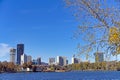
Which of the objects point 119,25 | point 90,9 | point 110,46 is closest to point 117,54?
point 110,46

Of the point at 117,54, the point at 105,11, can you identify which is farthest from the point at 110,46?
the point at 105,11

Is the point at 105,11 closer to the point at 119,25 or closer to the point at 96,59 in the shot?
the point at 119,25

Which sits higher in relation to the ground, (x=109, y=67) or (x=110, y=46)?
(x=110, y=46)

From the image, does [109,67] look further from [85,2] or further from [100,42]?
[85,2]

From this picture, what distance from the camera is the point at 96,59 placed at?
13109 millimetres

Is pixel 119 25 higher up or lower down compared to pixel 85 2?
lower down

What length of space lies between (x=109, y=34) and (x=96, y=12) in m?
1.09

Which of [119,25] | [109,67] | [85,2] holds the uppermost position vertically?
[85,2]

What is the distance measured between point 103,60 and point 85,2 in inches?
104

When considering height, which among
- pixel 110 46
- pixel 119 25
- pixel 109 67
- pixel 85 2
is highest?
pixel 85 2

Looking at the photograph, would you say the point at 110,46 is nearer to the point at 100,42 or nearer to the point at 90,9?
the point at 100,42

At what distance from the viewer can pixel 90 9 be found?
42.4ft

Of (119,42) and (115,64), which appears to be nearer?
(119,42)

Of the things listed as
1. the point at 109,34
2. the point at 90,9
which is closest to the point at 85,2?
the point at 90,9
